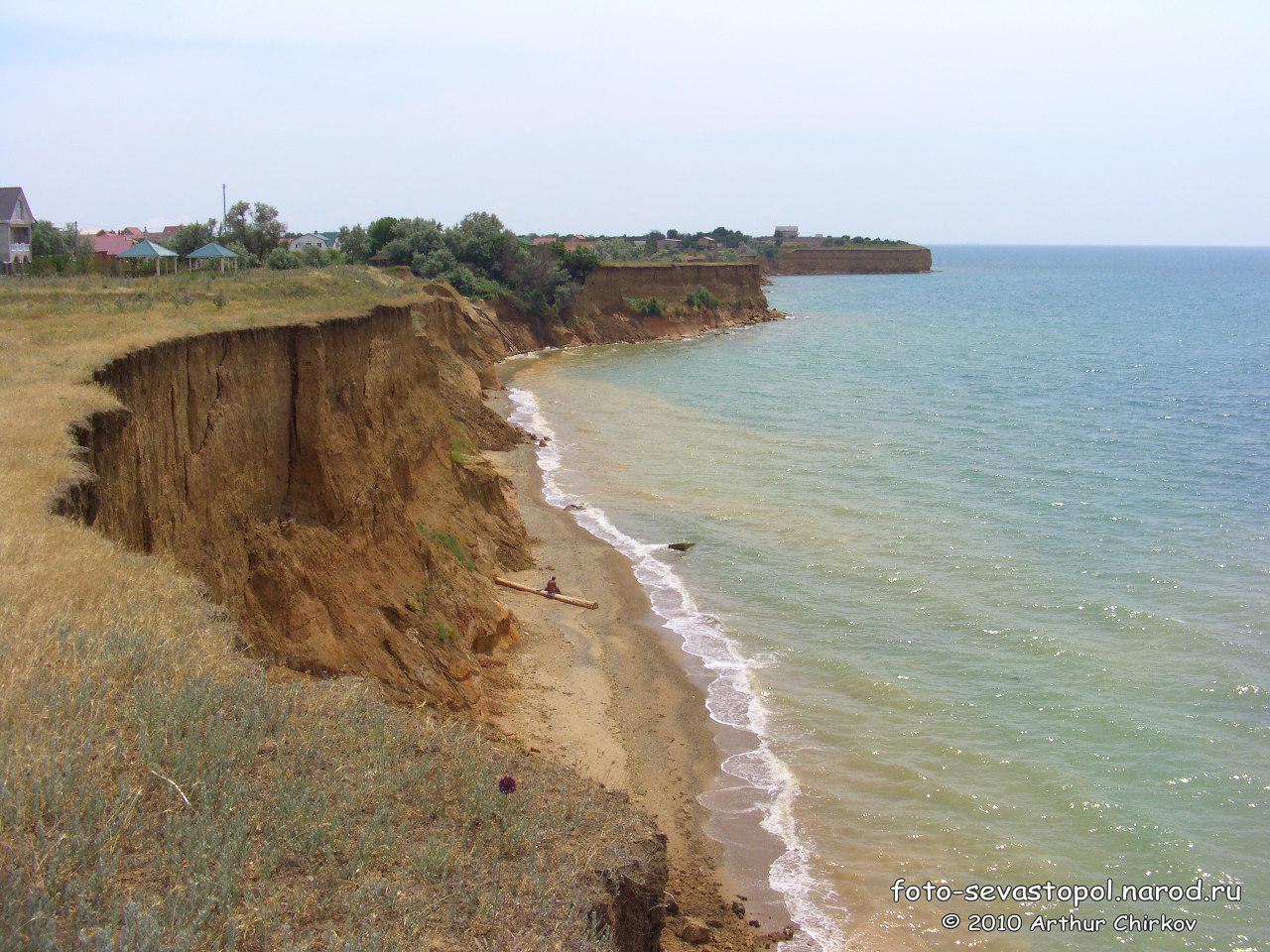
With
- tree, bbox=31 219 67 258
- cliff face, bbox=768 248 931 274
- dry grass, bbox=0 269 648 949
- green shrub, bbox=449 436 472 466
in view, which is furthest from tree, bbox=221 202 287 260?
cliff face, bbox=768 248 931 274

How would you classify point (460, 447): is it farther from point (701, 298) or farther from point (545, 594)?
point (701, 298)

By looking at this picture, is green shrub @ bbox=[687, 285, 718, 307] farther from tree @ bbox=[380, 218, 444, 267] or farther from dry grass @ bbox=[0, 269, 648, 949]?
dry grass @ bbox=[0, 269, 648, 949]

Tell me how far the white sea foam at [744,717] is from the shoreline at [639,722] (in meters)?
0.20

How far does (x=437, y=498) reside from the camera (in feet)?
67.5

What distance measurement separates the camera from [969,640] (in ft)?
64.8

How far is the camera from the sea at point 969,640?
1257 cm

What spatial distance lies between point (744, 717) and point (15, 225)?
A: 39899 millimetres

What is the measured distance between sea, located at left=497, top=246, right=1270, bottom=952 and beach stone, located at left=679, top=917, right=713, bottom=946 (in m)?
1.00

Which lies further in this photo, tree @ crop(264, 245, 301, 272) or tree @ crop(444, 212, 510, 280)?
tree @ crop(444, 212, 510, 280)

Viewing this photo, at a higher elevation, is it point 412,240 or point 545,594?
point 412,240

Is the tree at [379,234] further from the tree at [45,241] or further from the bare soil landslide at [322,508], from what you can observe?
the bare soil landslide at [322,508]

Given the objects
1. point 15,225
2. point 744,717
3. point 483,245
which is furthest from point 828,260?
point 744,717

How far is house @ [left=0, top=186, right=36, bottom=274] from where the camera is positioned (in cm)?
4038

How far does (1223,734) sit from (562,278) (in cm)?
6421
